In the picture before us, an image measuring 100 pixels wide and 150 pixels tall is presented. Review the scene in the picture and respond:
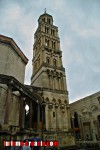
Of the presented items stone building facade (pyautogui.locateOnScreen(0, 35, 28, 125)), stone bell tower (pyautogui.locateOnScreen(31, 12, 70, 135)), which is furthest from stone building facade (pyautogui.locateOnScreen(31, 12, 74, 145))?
stone building facade (pyautogui.locateOnScreen(0, 35, 28, 125))

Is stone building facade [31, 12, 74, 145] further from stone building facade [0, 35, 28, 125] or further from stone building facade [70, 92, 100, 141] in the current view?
stone building facade [0, 35, 28, 125]

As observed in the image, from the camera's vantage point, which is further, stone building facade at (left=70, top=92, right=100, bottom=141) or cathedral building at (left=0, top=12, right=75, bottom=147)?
stone building facade at (left=70, top=92, right=100, bottom=141)

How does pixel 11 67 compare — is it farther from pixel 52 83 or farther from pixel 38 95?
pixel 52 83

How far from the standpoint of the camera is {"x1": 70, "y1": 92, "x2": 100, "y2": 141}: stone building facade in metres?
28.5

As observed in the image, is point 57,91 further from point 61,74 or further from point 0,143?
point 0,143

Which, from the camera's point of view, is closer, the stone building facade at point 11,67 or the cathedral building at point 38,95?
the cathedral building at point 38,95

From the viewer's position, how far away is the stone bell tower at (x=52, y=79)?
2558cm

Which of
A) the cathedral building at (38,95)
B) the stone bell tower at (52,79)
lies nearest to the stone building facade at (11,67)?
the cathedral building at (38,95)

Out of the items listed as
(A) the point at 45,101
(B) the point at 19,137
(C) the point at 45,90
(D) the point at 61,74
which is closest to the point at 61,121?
(A) the point at 45,101

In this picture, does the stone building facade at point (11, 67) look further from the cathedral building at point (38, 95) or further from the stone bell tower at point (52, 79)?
the stone bell tower at point (52, 79)

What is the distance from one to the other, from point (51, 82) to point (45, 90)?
309 cm

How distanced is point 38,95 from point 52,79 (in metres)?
5.86

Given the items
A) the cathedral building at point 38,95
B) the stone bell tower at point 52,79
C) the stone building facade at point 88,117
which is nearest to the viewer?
the cathedral building at point 38,95

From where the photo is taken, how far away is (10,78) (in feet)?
53.1
